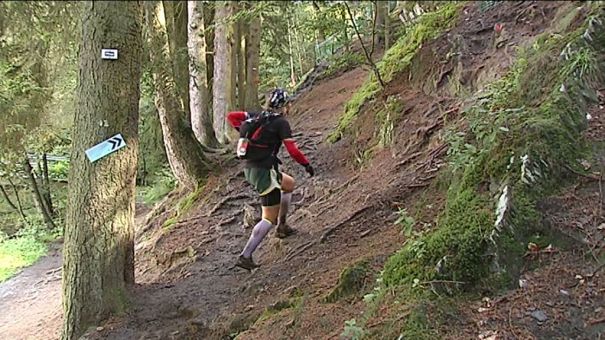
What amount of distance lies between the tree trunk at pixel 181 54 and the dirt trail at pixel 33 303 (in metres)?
4.12

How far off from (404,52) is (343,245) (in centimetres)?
529

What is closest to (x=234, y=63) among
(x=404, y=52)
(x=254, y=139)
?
(x=404, y=52)

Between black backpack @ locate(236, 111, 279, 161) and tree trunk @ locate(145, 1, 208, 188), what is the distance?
2.51 metres

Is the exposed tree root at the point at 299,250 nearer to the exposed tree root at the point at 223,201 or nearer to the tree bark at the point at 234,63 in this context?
the exposed tree root at the point at 223,201

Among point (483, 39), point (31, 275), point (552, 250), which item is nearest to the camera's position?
point (552, 250)

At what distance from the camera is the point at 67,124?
15.0m

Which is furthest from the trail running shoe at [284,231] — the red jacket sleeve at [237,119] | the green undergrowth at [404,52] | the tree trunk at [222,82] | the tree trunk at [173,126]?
the tree trunk at [222,82]

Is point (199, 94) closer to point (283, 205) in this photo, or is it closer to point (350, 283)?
point (283, 205)

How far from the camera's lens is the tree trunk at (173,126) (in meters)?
8.87

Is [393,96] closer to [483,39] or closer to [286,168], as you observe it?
[483,39]

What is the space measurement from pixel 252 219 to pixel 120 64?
11.8 feet

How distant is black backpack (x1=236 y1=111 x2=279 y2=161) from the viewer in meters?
6.52

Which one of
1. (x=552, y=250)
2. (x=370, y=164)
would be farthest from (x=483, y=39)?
(x=552, y=250)

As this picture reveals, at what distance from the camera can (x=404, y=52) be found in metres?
10.4
